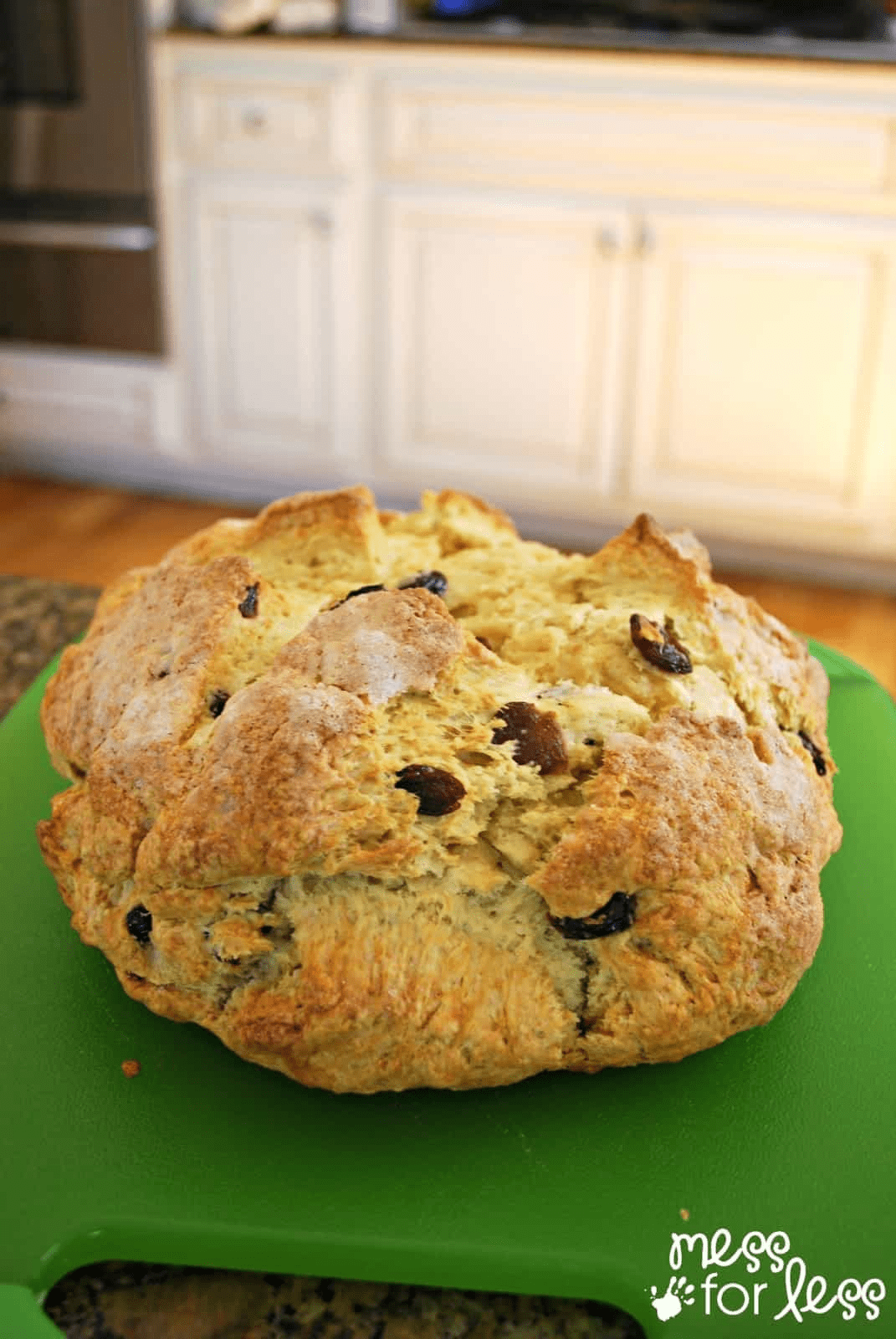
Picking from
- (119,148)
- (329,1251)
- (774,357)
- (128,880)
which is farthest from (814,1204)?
(119,148)

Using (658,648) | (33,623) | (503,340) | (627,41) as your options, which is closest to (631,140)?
(627,41)

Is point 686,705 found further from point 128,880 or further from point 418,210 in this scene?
point 418,210

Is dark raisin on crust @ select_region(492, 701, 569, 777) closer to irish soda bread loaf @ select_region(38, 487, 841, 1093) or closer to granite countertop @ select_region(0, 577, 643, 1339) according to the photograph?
irish soda bread loaf @ select_region(38, 487, 841, 1093)

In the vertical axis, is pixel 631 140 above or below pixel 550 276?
above

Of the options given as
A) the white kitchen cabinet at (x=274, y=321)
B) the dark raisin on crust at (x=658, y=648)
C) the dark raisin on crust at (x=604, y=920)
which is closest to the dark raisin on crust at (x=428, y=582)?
the dark raisin on crust at (x=658, y=648)

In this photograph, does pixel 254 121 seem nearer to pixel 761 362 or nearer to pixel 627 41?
pixel 627 41

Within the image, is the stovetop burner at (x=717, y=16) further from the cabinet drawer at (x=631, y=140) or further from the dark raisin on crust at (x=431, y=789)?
the dark raisin on crust at (x=431, y=789)
